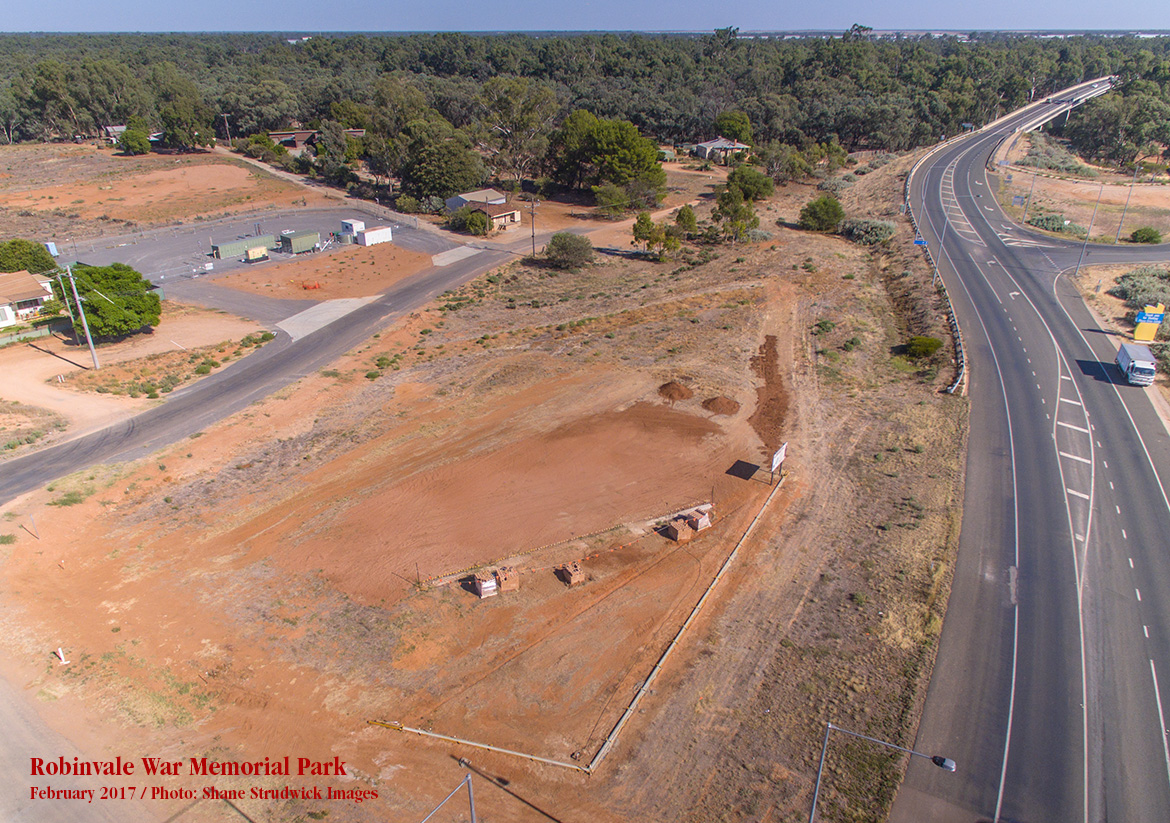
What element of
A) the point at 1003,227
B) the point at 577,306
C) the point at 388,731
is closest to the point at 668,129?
the point at 1003,227

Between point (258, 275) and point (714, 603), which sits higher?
point (258, 275)

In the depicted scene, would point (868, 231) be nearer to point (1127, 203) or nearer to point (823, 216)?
A: point (823, 216)

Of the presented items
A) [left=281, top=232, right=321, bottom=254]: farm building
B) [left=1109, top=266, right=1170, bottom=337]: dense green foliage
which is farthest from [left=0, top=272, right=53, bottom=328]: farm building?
[left=1109, top=266, right=1170, bottom=337]: dense green foliage

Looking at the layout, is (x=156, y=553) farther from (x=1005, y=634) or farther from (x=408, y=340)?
(x=1005, y=634)

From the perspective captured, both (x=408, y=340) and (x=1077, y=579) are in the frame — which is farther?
(x=408, y=340)

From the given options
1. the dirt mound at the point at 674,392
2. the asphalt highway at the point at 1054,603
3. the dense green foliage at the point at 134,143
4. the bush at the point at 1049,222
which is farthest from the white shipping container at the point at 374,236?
the bush at the point at 1049,222
